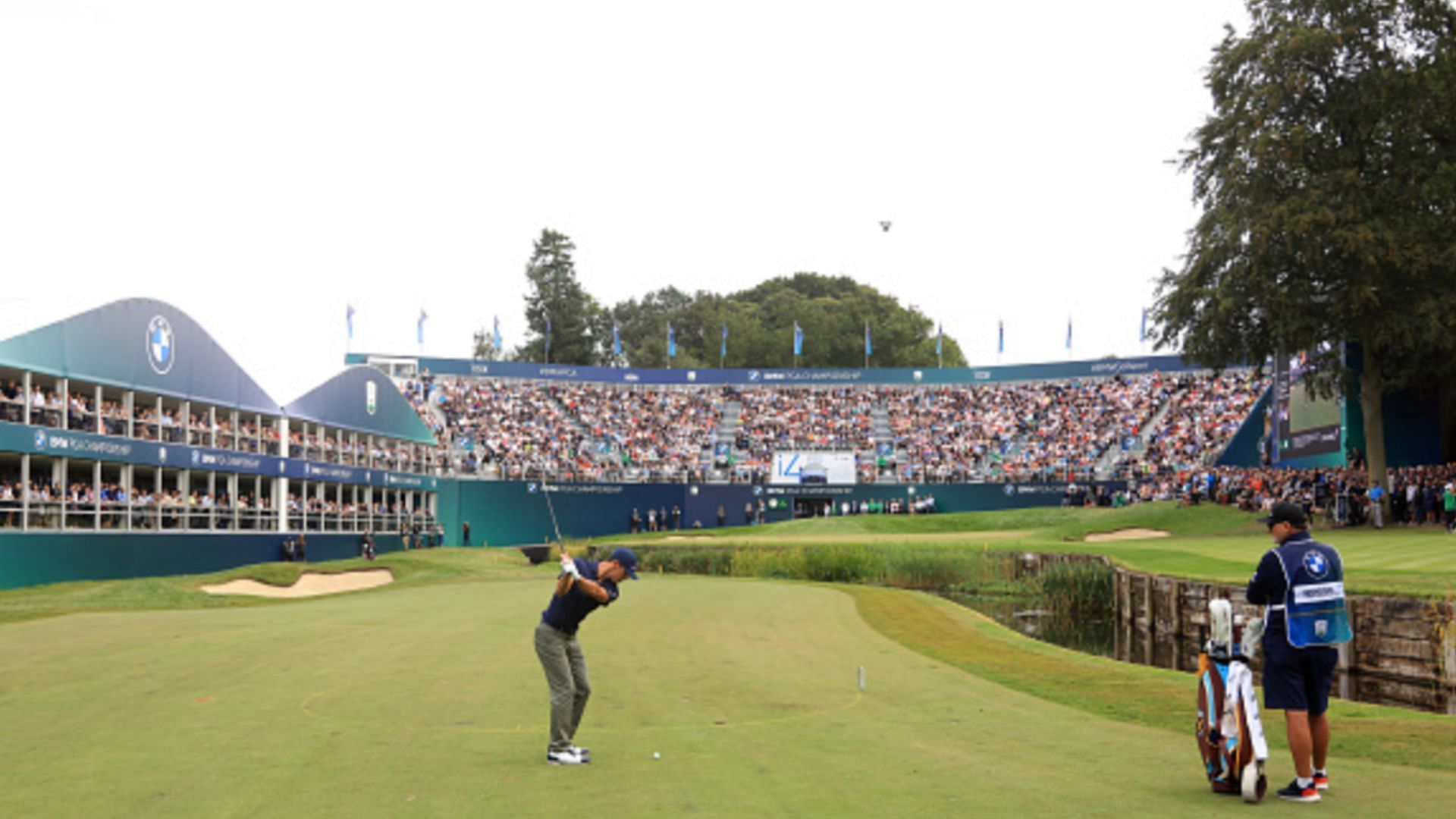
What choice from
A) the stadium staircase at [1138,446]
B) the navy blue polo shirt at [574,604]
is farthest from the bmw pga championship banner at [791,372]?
the navy blue polo shirt at [574,604]

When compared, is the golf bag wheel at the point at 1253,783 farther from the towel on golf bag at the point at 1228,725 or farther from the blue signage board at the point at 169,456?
the blue signage board at the point at 169,456

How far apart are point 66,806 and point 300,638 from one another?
38.1 feet

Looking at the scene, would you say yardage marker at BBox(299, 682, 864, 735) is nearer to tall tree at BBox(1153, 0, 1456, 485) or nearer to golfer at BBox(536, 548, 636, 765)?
golfer at BBox(536, 548, 636, 765)

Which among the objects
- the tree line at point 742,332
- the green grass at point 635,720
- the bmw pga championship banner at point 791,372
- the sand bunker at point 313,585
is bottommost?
the sand bunker at point 313,585

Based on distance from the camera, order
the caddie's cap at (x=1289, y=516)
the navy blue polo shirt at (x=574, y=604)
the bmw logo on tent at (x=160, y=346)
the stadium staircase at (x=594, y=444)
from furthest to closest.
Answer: the stadium staircase at (x=594, y=444) → the bmw logo on tent at (x=160, y=346) → the navy blue polo shirt at (x=574, y=604) → the caddie's cap at (x=1289, y=516)

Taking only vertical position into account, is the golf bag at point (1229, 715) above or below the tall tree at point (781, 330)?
below

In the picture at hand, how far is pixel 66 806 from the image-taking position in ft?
25.9

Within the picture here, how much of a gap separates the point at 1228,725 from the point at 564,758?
16.8 feet

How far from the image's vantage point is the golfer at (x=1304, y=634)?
8.50m

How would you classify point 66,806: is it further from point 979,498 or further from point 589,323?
point 589,323

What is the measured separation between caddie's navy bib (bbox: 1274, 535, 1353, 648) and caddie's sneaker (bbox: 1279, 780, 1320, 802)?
3.23ft

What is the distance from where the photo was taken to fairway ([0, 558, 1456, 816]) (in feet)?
26.7

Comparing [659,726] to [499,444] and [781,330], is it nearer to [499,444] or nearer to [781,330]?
[499,444]

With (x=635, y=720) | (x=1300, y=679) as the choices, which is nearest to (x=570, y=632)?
(x=635, y=720)
